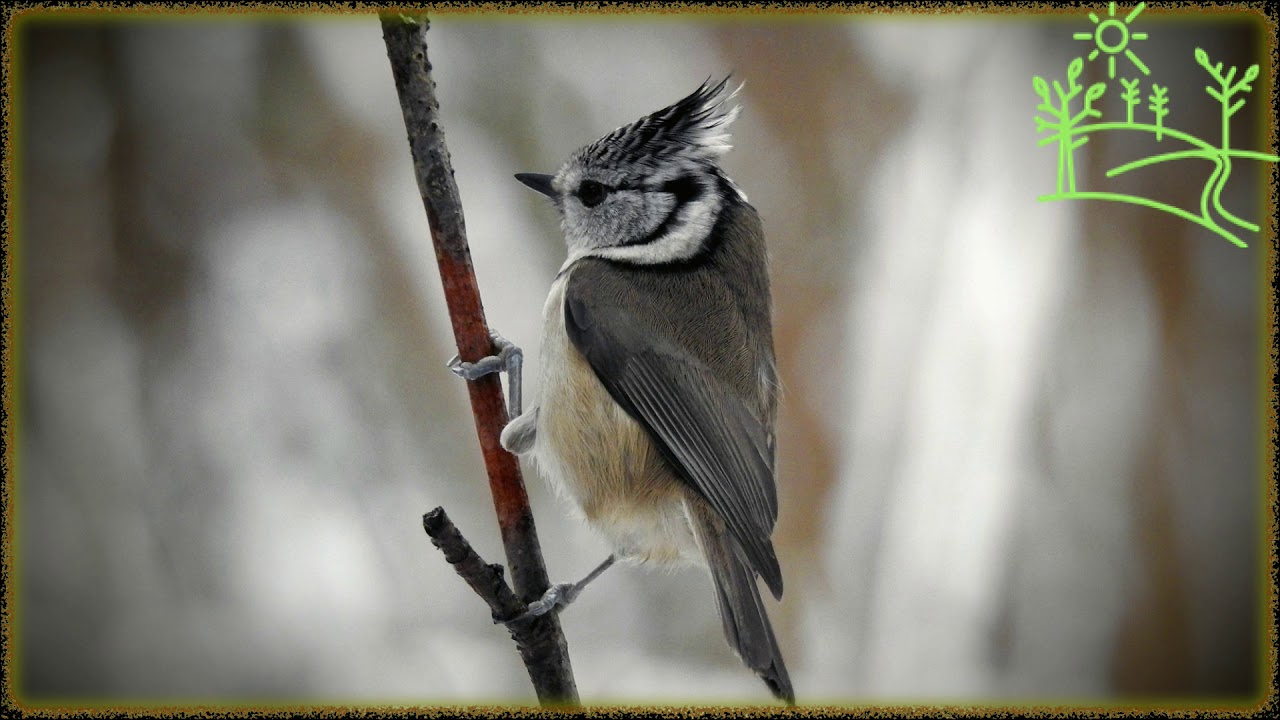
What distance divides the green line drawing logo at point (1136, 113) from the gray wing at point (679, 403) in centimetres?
76

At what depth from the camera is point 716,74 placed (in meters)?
2.48

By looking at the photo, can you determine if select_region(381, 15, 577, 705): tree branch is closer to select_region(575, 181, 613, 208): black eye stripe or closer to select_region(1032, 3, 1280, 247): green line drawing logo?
select_region(575, 181, 613, 208): black eye stripe

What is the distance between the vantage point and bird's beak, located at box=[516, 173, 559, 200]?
2.31m

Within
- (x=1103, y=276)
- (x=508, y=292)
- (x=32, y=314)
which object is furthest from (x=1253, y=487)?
(x=32, y=314)

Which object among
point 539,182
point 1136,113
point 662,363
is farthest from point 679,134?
point 1136,113

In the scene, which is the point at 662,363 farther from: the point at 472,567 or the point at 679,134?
the point at 472,567

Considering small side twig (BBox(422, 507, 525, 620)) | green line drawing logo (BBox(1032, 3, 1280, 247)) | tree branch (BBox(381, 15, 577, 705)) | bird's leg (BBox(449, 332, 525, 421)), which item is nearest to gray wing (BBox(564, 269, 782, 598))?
bird's leg (BBox(449, 332, 525, 421))

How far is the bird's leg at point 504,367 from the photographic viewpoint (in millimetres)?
1734

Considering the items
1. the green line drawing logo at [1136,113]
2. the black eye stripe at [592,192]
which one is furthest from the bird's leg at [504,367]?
the green line drawing logo at [1136,113]

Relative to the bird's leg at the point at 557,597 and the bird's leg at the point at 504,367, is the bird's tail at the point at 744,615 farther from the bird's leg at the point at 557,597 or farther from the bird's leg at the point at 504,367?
the bird's leg at the point at 504,367

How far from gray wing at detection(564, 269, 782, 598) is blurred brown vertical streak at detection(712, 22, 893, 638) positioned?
453 mm

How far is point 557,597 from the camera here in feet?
5.80

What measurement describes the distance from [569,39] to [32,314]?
1.35 meters

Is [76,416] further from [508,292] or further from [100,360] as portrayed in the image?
[508,292]
